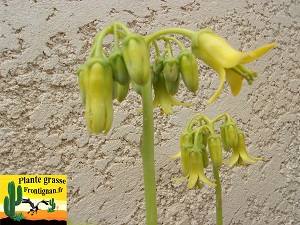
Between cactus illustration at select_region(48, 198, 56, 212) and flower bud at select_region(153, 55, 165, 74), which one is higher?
flower bud at select_region(153, 55, 165, 74)

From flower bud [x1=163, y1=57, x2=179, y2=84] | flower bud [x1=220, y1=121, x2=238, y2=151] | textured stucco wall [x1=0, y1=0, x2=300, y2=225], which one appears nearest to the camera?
flower bud [x1=163, y1=57, x2=179, y2=84]

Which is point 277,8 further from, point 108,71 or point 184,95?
point 108,71

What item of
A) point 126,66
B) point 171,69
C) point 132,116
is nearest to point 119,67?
point 126,66

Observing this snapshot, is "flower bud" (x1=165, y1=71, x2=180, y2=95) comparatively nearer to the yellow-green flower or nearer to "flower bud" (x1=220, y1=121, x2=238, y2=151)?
the yellow-green flower

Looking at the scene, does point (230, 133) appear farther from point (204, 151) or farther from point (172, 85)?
point (172, 85)

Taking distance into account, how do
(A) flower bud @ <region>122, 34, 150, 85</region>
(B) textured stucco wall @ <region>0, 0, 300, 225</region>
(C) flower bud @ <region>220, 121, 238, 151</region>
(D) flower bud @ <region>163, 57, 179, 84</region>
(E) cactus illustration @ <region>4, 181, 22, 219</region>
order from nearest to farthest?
(A) flower bud @ <region>122, 34, 150, 85</region> < (D) flower bud @ <region>163, 57, 179, 84</region> < (E) cactus illustration @ <region>4, 181, 22, 219</region> < (C) flower bud @ <region>220, 121, 238, 151</region> < (B) textured stucco wall @ <region>0, 0, 300, 225</region>

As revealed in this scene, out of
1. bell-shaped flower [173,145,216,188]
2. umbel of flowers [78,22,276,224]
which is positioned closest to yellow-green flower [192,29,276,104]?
umbel of flowers [78,22,276,224]

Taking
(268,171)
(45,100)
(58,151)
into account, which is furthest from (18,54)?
(268,171)

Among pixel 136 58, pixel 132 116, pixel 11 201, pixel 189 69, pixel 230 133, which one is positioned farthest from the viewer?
pixel 132 116
